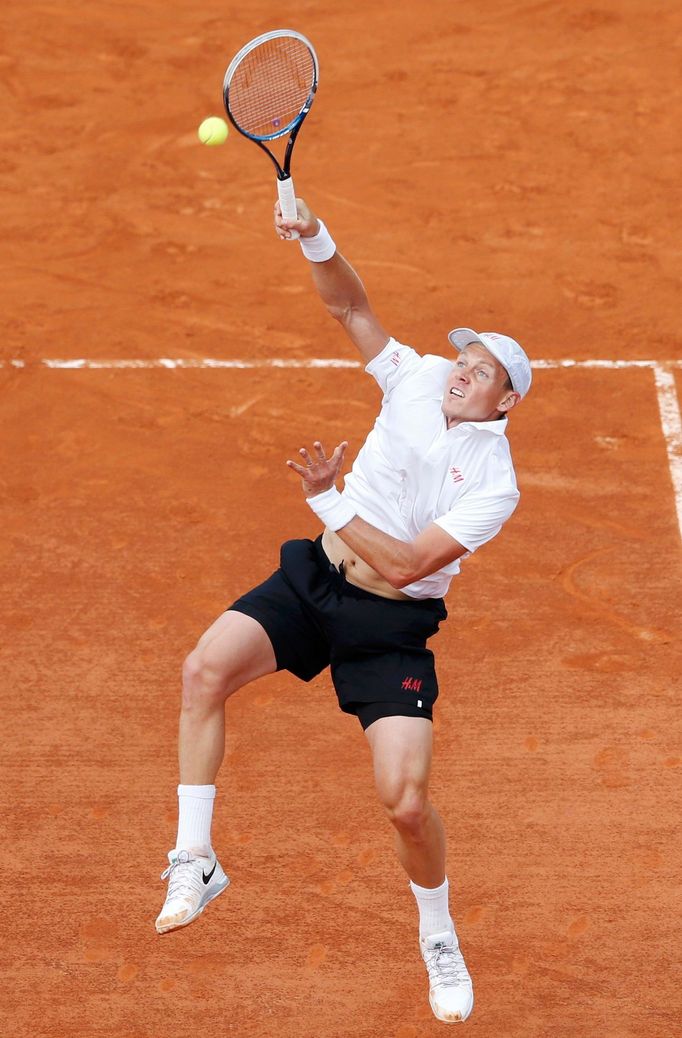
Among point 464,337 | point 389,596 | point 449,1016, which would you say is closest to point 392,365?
point 464,337

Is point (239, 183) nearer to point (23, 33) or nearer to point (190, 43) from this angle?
point (190, 43)

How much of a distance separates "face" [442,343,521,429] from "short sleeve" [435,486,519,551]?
0.36 metres

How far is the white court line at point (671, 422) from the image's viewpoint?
10484 millimetres

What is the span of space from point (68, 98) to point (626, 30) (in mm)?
5216

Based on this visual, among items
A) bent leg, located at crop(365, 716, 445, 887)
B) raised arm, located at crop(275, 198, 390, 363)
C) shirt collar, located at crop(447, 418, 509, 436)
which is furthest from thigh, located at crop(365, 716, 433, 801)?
raised arm, located at crop(275, 198, 390, 363)

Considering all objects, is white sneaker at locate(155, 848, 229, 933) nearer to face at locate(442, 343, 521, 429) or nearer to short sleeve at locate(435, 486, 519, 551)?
short sleeve at locate(435, 486, 519, 551)

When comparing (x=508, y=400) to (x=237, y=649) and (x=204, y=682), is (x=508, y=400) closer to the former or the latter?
(x=237, y=649)

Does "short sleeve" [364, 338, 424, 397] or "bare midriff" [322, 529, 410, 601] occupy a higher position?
"short sleeve" [364, 338, 424, 397]

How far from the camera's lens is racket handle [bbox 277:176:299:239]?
6.90 meters

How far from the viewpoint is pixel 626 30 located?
15141 mm

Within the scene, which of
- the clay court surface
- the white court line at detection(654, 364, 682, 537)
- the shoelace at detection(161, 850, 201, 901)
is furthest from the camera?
the white court line at detection(654, 364, 682, 537)

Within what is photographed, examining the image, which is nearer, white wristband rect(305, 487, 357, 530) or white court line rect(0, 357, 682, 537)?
white wristband rect(305, 487, 357, 530)

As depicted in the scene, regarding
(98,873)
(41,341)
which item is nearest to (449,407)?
(98,873)

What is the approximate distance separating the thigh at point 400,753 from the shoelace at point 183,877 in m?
0.89
